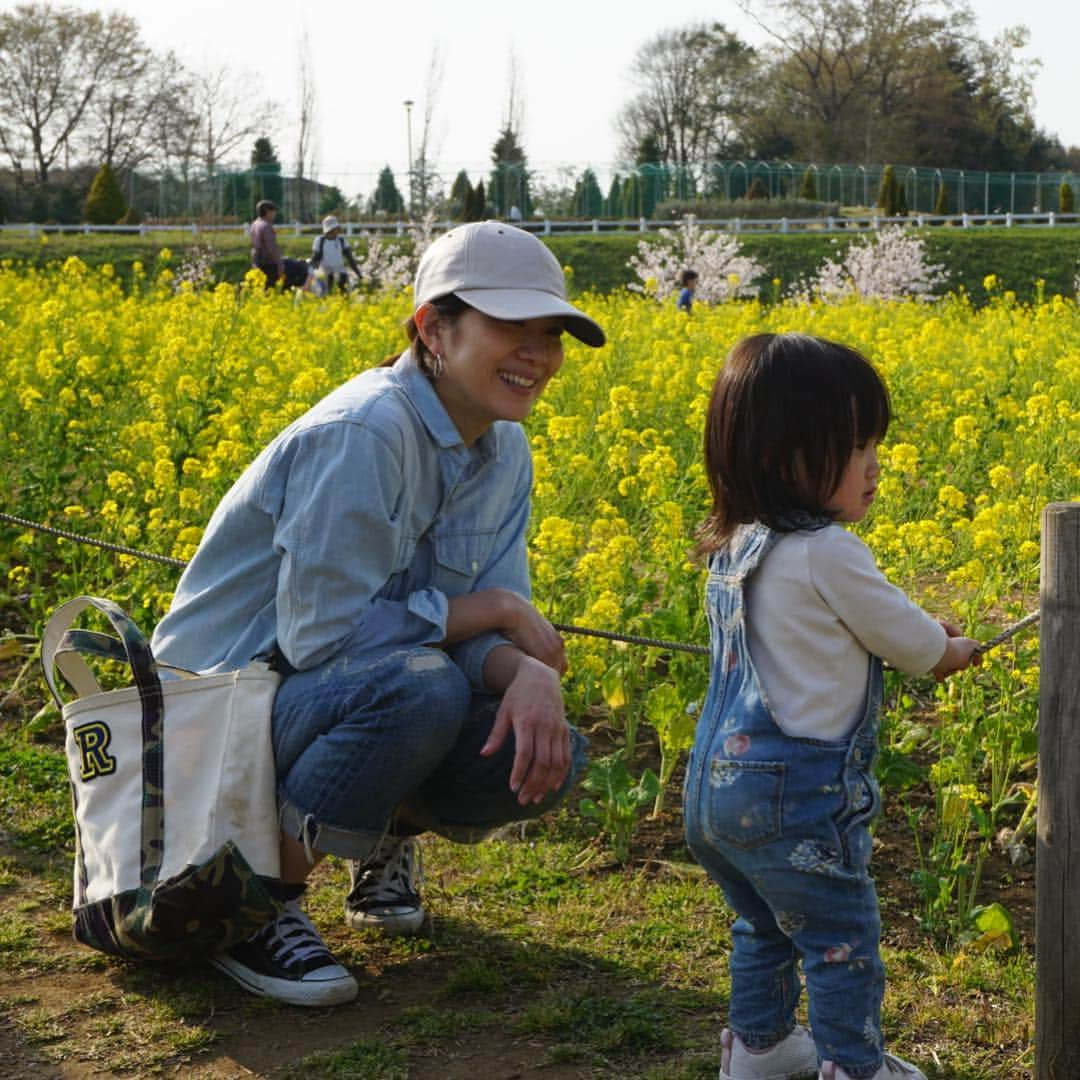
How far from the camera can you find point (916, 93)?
60.7m

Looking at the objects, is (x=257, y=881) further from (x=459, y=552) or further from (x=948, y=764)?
(x=948, y=764)

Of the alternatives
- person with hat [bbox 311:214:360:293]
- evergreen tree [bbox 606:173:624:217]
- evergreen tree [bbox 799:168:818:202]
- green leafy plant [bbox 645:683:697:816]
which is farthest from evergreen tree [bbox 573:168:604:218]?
green leafy plant [bbox 645:683:697:816]

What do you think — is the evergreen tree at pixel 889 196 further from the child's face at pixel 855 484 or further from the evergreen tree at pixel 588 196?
the child's face at pixel 855 484

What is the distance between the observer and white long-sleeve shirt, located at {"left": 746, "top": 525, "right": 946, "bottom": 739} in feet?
6.93

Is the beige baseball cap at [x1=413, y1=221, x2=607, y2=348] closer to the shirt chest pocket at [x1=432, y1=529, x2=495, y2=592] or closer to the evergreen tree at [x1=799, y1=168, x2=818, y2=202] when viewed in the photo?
the shirt chest pocket at [x1=432, y1=529, x2=495, y2=592]

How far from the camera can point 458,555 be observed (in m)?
2.77

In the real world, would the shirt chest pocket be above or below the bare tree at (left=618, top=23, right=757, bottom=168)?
below

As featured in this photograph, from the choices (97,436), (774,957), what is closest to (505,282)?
(774,957)

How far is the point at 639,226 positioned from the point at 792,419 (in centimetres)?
3625

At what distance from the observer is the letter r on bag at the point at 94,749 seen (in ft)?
8.61

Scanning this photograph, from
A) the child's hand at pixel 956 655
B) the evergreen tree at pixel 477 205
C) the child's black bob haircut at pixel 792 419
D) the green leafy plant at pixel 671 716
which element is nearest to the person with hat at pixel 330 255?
the green leafy plant at pixel 671 716

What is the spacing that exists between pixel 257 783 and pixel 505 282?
0.92 meters

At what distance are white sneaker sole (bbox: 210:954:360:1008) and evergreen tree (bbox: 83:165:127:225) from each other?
3564 centimetres

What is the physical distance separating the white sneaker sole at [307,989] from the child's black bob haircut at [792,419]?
1.13 meters
